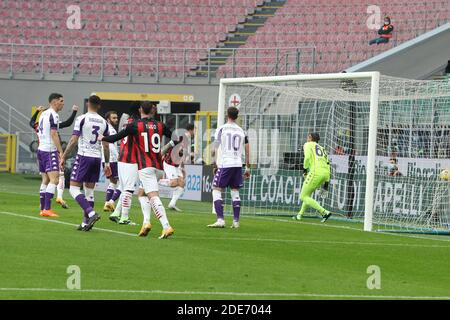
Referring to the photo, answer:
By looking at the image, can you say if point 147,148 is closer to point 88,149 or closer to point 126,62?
point 88,149

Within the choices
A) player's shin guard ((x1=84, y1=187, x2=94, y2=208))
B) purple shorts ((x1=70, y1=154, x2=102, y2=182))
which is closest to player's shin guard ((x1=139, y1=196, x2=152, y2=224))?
purple shorts ((x1=70, y1=154, x2=102, y2=182))

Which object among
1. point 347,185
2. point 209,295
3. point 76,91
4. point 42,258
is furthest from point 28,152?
point 209,295

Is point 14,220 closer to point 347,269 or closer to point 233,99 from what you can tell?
point 347,269

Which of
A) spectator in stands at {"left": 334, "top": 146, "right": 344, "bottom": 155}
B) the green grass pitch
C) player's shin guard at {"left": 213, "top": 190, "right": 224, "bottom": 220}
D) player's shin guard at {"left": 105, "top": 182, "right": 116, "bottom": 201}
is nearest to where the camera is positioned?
the green grass pitch

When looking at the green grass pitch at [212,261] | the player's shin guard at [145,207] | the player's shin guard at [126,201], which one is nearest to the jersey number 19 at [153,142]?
the player's shin guard at [145,207]

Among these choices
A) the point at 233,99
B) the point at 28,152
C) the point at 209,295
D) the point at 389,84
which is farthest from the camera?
the point at 28,152

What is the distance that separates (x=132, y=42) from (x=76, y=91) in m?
3.42

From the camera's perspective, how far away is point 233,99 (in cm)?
2853

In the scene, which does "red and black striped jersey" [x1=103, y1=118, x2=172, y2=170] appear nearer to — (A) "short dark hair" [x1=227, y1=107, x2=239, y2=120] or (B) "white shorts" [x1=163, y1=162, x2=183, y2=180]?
(A) "short dark hair" [x1=227, y1=107, x2=239, y2=120]

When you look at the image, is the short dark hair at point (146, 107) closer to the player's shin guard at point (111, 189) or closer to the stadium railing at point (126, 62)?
the player's shin guard at point (111, 189)

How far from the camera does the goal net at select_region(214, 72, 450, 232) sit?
24.0m

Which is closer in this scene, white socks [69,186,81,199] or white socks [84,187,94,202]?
white socks [69,186,81,199]

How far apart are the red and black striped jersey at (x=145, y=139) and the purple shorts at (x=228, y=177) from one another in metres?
3.69

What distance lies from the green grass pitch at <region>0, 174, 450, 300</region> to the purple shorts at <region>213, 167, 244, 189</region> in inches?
33.2
